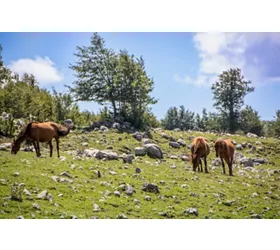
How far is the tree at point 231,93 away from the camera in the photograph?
9.71 meters

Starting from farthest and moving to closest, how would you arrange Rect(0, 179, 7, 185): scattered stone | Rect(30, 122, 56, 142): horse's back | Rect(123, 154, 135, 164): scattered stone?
Rect(30, 122, 56, 142): horse's back
Rect(123, 154, 135, 164): scattered stone
Rect(0, 179, 7, 185): scattered stone

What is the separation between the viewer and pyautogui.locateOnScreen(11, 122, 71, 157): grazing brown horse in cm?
922

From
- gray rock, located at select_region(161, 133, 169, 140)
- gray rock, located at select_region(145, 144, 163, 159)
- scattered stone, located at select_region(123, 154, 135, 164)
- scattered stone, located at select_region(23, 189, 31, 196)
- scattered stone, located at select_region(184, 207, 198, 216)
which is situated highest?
gray rock, located at select_region(161, 133, 169, 140)

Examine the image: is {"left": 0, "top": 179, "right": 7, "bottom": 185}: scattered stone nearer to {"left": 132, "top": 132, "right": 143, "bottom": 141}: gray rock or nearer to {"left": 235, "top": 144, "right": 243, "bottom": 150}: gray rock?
{"left": 132, "top": 132, "right": 143, "bottom": 141}: gray rock

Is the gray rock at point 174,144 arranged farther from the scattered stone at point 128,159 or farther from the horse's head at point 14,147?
the horse's head at point 14,147

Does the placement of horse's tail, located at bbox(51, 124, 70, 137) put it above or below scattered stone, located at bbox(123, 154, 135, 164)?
above

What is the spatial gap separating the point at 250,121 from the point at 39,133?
570 cm

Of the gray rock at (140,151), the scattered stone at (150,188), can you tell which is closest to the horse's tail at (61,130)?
the gray rock at (140,151)

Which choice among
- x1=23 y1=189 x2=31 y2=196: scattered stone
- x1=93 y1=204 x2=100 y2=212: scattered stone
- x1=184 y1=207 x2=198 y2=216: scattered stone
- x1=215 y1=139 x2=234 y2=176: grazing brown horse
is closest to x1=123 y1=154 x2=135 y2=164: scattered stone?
x1=93 y1=204 x2=100 y2=212: scattered stone

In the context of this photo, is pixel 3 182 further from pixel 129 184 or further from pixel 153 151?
pixel 153 151
